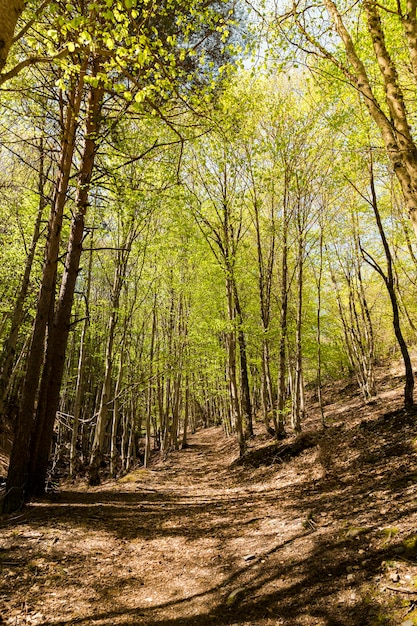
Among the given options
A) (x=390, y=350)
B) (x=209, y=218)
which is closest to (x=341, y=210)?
(x=209, y=218)

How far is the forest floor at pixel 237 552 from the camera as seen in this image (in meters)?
3.24

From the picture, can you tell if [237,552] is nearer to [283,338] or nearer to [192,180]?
[283,338]

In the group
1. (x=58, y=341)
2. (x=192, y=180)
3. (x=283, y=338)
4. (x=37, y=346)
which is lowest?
(x=37, y=346)

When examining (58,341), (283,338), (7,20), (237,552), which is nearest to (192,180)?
(283,338)

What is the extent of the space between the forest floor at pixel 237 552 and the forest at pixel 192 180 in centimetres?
61

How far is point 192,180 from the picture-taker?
13.2 metres

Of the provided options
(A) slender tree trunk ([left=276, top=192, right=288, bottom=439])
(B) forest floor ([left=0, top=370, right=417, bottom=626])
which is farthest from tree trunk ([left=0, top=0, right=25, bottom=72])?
(A) slender tree trunk ([left=276, top=192, right=288, bottom=439])

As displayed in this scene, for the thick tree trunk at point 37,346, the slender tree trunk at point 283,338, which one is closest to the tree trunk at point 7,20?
the thick tree trunk at point 37,346

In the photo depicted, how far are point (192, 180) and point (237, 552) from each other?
11930 millimetres

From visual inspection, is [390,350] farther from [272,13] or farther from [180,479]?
[272,13]

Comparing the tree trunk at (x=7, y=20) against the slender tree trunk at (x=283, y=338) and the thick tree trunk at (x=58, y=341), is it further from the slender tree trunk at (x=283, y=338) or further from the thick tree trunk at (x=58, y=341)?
the slender tree trunk at (x=283, y=338)

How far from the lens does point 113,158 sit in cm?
784

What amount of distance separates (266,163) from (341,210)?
141 inches

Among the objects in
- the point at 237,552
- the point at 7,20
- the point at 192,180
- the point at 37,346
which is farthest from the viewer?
the point at 192,180
